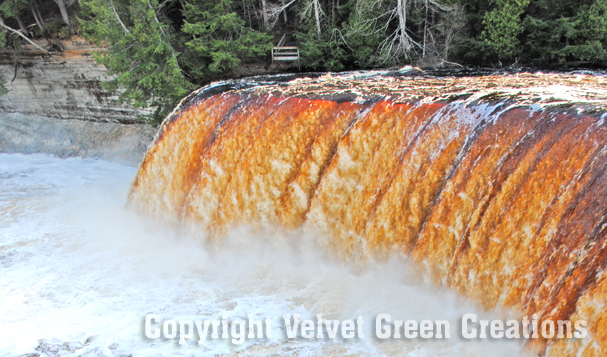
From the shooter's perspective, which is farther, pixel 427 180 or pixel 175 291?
pixel 175 291

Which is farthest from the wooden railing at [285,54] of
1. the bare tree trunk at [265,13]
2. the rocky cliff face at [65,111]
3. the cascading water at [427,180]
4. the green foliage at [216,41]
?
the cascading water at [427,180]

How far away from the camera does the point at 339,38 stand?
44.7 feet

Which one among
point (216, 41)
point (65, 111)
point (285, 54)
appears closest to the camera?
point (216, 41)

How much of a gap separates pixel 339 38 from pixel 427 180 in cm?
939

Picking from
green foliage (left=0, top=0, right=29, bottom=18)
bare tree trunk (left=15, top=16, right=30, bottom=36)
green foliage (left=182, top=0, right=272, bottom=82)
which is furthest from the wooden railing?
bare tree trunk (left=15, top=16, right=30, bottom=36)

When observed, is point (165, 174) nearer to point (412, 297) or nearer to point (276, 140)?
point (276, 140)

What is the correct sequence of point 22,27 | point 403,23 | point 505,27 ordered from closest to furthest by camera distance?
1. point 505,27
2. point 403,23
3. point 22,27

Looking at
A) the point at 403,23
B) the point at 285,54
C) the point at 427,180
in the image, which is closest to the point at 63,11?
the point at 285,54

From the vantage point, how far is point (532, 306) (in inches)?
159

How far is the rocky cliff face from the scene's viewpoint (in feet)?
48.9

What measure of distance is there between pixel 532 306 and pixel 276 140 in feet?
12.9

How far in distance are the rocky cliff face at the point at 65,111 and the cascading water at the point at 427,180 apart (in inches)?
289

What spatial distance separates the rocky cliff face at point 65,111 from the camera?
14.9 m

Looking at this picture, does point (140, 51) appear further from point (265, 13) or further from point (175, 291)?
point (175, 291)
